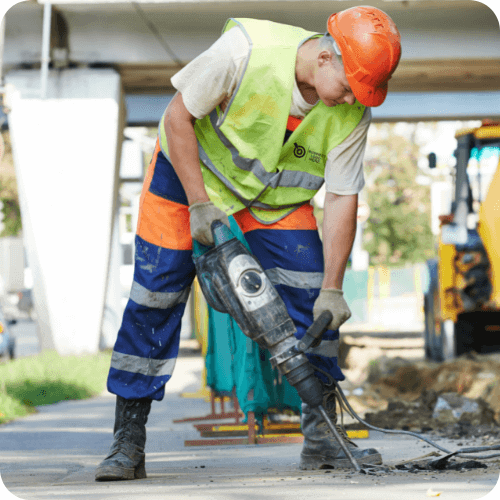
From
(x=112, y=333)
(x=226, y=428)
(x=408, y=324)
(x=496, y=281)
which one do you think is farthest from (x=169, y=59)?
(x=408, y=324)

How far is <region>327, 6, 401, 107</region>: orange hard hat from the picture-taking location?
276 cm

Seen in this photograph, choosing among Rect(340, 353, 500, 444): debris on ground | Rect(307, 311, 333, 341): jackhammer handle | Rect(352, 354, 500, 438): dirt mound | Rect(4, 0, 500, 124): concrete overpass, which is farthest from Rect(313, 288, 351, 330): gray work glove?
Rect(4, 0, 500, 124): concrete overpass

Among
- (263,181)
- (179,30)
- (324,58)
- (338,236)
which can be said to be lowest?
(338,236)

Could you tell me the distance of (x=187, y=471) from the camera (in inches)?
123

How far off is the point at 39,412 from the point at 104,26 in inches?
220

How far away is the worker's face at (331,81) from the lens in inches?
112

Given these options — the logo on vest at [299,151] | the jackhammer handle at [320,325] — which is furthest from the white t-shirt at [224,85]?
the jackhammer handle at [320,325]

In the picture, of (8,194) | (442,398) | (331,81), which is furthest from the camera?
(8,194)

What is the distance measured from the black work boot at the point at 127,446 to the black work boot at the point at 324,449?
25.3 inches

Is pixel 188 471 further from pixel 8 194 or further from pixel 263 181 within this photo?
pixel 8 194

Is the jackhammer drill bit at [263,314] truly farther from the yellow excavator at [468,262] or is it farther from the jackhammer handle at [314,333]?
the yellow excavator at [468,262]

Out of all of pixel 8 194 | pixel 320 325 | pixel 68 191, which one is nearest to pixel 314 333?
pixel 320 325

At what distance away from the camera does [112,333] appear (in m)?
12.8

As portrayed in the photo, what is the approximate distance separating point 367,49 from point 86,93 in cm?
777
